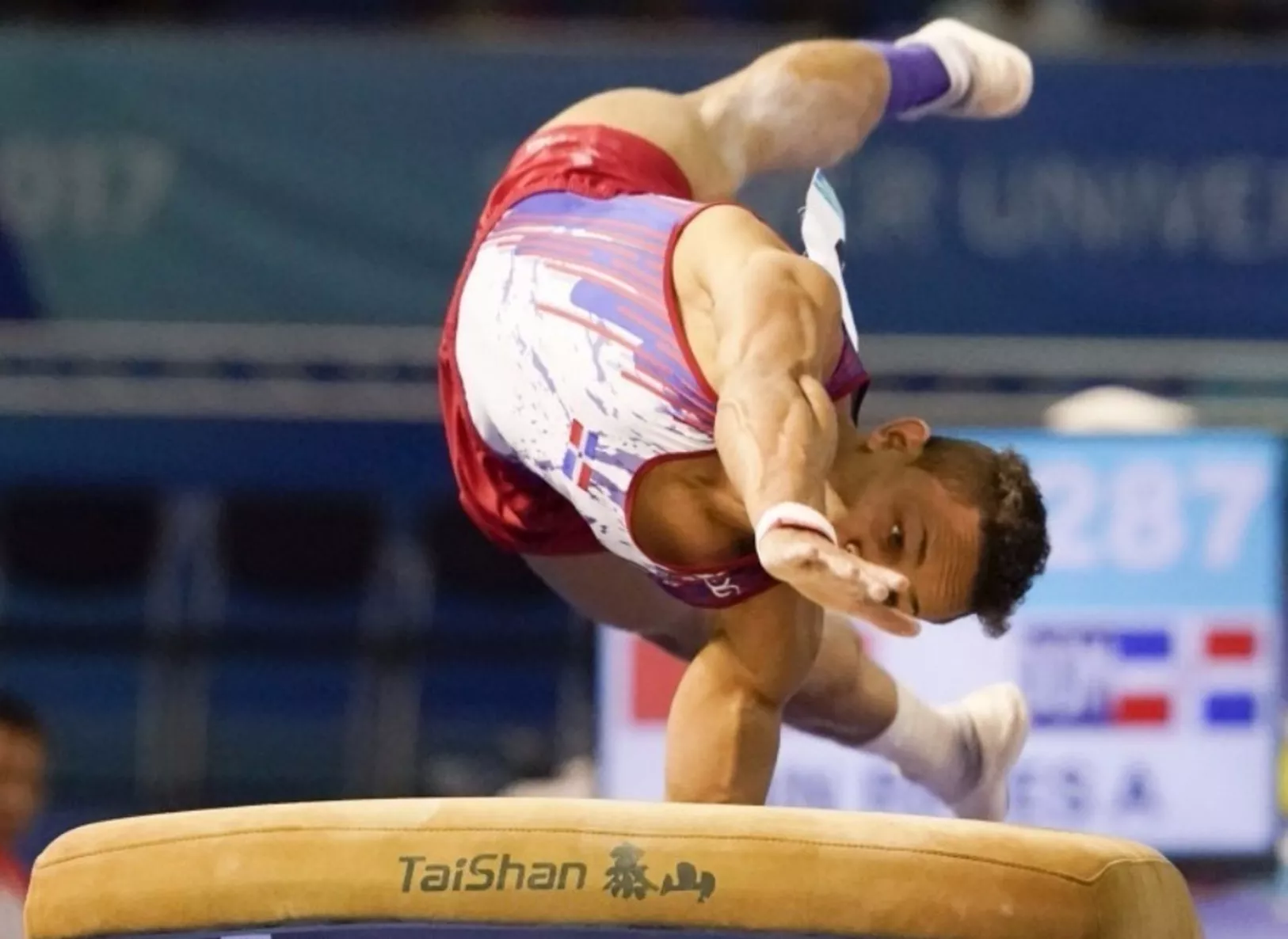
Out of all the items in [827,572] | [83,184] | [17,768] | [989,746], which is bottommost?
[17,768]

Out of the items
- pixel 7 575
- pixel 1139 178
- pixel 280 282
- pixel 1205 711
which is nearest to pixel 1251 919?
pixel 1205 711

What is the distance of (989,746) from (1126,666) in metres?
1.35

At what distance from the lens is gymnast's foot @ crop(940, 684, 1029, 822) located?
2.83m

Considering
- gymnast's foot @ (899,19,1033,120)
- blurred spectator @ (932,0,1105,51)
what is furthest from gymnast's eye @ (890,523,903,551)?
blurred spectator @ (932,0,1105,51)

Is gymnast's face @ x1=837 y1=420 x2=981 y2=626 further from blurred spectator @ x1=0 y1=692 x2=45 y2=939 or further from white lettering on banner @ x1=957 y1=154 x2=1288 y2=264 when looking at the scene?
white lettering on banner @ x1=957 y1=154 x2=1288 y2=264

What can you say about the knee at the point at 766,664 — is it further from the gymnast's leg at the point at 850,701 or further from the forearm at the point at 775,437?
the forearm at the point at 775,437

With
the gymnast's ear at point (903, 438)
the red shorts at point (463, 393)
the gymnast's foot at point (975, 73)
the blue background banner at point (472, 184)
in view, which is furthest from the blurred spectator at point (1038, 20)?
the gymnast's ear at point (903, 438)

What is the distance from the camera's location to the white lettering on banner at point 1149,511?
4.12 m

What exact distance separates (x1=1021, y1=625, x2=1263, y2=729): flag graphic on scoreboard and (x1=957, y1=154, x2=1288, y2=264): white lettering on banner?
1055mm

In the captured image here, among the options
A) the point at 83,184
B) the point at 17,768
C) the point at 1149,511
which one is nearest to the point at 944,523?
the point at 17,768

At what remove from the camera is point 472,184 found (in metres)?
4.90

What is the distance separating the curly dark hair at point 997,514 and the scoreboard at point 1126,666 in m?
1.86

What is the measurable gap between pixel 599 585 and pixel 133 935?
35.2 inches

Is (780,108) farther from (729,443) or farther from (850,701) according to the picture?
(729,443)
